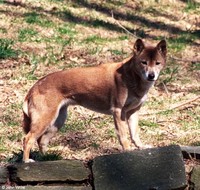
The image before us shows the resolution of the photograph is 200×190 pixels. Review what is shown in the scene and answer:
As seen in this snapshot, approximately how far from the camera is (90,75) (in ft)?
21.9

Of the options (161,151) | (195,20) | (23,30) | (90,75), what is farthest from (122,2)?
(161,151)

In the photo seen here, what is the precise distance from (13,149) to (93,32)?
17.8 ft

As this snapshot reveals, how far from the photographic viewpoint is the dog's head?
6.54 metres

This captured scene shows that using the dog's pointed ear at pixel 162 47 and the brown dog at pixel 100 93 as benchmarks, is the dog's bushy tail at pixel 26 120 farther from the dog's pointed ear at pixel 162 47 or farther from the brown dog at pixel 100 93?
the dog's pointed ear at pixel 162 47

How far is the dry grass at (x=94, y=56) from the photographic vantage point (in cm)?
718

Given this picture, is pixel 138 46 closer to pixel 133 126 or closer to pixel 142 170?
pixel 133 126

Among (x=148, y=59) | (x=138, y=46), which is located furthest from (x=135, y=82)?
(x=138, y=46)

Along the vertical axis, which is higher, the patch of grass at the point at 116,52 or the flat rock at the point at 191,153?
the flat rock at the point at 191,153

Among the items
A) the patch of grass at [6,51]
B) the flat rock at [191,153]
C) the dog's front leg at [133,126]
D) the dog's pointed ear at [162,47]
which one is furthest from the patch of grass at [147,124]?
the patch of grass at [6,51]

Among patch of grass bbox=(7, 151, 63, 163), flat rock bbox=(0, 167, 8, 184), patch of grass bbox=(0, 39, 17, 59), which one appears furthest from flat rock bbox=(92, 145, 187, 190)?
patch of grass bbox=(0, 39, 17, 59)

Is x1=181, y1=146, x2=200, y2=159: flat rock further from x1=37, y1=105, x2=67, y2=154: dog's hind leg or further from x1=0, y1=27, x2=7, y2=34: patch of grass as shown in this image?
x1=0, y1=27, x2=7, y2=34: patch of grass

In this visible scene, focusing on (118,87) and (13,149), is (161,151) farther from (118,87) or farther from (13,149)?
(13,149)

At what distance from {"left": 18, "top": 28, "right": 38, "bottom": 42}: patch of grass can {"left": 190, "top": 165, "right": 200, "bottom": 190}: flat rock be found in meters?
6.27

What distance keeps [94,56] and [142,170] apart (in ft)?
18.6
